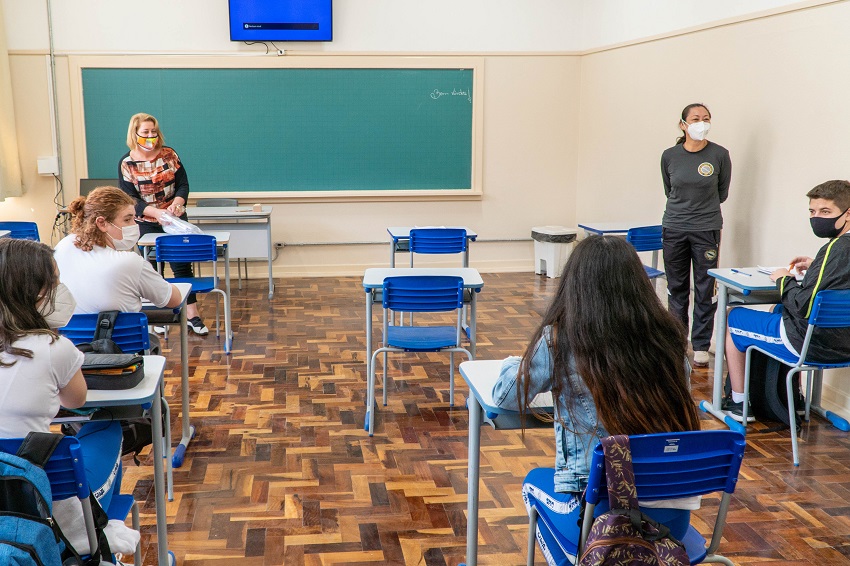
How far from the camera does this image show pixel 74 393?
212 cm

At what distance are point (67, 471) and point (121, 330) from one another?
4.45 feet

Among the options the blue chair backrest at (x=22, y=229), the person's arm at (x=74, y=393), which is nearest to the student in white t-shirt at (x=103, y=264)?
the person's arm at (x=74, y=393)

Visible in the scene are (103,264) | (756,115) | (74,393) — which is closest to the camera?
(74,393)

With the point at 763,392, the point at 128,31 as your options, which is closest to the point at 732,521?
the point at 763,392

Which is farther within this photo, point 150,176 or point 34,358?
point 150,176

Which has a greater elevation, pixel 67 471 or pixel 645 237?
pixel 645 237

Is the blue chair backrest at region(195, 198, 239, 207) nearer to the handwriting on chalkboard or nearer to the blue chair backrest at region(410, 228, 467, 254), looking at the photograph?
the handwriting on chalkboard

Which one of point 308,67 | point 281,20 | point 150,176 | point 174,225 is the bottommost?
point 174,225

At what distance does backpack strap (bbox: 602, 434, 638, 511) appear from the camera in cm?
167

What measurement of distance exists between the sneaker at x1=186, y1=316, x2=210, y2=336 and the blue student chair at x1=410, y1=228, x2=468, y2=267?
1.64 meters

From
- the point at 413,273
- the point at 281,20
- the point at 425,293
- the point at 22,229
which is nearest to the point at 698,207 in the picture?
the point at 413,273

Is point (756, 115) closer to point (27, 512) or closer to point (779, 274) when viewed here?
point (779, 274)

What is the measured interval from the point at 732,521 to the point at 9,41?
24.3ft

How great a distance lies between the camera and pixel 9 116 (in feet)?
24.2
